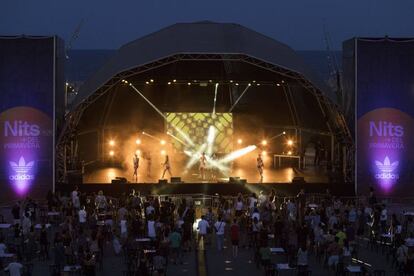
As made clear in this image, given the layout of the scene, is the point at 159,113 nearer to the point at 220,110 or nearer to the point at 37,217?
the point at 220,110

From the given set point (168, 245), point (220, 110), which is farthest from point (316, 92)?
point (168, 245)

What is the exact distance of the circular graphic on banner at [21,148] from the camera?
29.3 meters

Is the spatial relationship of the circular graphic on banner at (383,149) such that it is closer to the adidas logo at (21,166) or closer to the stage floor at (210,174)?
the stage floor at (210,174)

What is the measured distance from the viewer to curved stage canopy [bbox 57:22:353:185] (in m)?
29.4

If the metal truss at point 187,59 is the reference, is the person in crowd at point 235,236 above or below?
below

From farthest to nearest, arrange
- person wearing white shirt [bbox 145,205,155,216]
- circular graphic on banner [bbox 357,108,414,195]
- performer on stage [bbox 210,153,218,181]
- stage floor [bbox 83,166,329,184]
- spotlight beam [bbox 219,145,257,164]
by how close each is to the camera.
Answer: spotlight beam [bbox 219,145,257,164]
performer on stage [bbox 210,153,218,181]
stage floor [bbox 83,166,329,184]
circular graphic on banner [bbox 357,108,414,195]
person wearing white shirt [bbox 145,205,155,216]

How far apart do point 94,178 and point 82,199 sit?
6.28 m

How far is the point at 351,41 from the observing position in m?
30.4

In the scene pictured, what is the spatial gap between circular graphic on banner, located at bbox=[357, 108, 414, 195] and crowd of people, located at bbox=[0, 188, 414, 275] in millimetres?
4281

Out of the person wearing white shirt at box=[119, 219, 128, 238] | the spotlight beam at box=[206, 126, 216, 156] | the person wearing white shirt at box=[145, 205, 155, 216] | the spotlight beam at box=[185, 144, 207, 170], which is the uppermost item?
the spotlight beam at box=[206, 126, 216, 156]

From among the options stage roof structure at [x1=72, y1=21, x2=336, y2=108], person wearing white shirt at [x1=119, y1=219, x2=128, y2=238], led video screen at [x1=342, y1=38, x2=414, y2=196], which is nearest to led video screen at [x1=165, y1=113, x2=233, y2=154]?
stage roof structure at [x1=72, y1=21, x2=336, y2=108]

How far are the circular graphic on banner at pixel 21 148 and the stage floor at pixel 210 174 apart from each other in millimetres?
2283

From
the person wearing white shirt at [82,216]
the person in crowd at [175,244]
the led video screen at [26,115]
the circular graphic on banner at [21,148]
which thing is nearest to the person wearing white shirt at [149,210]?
the person wearing white shirt at [82,216]

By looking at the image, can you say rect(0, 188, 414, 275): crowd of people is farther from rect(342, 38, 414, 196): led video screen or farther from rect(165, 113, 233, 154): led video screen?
rect(165, 113, 233, 154): led video screen
